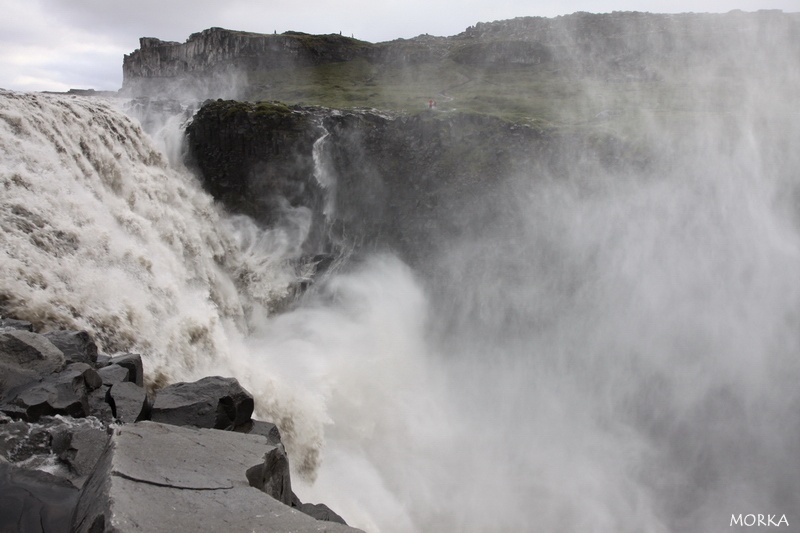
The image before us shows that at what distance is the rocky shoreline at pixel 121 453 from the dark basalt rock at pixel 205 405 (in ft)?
0.07

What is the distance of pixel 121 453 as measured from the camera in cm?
750

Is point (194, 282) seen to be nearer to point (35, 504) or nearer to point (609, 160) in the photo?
point (35, 504)

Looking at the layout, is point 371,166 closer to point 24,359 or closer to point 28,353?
point 28,353

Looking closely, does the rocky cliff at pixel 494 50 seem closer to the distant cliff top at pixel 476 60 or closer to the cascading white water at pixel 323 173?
the distant cliff top at pixel 476 60

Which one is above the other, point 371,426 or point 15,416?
point 15,416

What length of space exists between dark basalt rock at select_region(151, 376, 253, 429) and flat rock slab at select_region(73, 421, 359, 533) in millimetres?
2782

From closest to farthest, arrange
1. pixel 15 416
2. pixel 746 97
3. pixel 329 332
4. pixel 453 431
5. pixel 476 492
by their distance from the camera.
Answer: pixel 15 416, pixel 476 492, pixel 453 431, pixel 329 332, pixel 746 97

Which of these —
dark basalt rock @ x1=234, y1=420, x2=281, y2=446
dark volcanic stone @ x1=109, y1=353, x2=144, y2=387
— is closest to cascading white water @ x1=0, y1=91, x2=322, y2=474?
dark volcanic stone @ x1=109, y1=353, x2=144, y2=387

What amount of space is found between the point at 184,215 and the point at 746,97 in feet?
149

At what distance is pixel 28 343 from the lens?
10.7 m

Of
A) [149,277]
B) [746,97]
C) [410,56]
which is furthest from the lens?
[410,56]

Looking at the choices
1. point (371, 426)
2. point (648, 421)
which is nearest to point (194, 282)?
point (371, 426)

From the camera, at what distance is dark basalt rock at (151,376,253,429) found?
11445mm

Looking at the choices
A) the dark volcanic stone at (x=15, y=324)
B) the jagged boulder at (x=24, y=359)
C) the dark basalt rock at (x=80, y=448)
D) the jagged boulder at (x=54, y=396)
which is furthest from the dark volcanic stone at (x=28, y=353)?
the dark basalt rock at (x=80, y=448)
